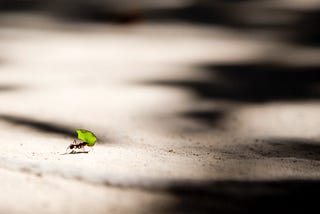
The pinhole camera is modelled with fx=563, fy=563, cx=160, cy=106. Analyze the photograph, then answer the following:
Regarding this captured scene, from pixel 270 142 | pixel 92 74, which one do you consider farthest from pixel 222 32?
pixel 270 142

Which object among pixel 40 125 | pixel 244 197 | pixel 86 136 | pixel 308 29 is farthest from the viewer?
pixel 308 29

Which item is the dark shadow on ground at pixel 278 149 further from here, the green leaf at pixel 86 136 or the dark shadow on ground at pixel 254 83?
the dark shadow on ground at pixel 254 83

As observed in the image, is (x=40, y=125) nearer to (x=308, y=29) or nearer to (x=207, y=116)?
(x=207, y=116)

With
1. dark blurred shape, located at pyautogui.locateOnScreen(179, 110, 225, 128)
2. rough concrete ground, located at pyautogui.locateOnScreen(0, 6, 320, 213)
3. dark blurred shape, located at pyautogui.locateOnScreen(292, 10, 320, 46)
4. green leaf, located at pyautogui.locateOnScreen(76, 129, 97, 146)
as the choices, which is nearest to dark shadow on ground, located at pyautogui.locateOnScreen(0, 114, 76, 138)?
rough concrete ground, located at pyautogui.locateOnScreen(0, 6, 320, 213)

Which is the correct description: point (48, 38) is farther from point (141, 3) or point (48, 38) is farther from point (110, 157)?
point (110, 157)

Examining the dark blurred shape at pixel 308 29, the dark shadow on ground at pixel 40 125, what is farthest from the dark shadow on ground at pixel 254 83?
the dark shadow on ground at pixel 40 125

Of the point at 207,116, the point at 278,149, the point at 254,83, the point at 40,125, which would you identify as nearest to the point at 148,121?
the point at 207,116
